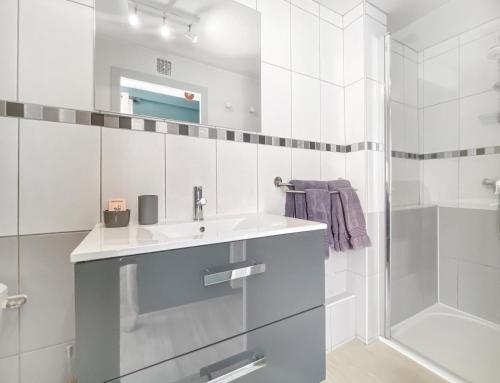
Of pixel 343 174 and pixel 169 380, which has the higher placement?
pixel 343 174

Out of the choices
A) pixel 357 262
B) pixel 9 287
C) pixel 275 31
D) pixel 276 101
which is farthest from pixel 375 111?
pixel 9 287

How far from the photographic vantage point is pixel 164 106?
3.25ft

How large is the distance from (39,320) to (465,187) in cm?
236

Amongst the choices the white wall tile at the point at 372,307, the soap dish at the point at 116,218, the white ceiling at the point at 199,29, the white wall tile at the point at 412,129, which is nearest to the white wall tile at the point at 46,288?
the soap dish at the point at 116,218

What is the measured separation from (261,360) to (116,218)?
0.67 meters

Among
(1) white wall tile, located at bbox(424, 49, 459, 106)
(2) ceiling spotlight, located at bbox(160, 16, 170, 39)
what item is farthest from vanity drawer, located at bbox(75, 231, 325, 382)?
(1) white wall tile, located at bbox(424, 49, 459, 106)

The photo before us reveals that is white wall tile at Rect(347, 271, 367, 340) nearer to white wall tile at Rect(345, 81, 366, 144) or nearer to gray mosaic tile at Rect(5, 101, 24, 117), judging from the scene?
white wall tile at Rect(345, 81, 366, 144)

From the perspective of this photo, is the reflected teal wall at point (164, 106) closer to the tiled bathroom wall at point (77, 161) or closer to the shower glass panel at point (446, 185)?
the tiled bathroom wall at point (77, 161)

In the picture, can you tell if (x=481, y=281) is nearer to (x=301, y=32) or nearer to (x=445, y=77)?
Answer: (x=445, y=77)

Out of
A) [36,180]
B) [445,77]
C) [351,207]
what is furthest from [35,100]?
[445,77]

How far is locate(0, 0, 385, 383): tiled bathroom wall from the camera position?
2.50 ft

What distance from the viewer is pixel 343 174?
154cm

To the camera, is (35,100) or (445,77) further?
(445,77)

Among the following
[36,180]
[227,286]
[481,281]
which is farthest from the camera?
[481,281]
